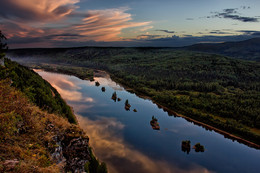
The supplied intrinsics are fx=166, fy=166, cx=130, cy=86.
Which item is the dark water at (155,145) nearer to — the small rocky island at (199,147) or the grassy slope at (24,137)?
the small rocky island at (199,147)

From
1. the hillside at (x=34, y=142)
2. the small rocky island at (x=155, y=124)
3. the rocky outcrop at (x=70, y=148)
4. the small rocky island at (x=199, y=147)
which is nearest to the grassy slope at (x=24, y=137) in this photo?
the hillside at (x=34, y=142)

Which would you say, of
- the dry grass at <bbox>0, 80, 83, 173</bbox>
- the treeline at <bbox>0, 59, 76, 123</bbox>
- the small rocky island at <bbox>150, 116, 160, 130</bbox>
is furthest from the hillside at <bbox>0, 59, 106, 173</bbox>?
the small rocky island at <bbox>150, 116, 160, 130</bbox>

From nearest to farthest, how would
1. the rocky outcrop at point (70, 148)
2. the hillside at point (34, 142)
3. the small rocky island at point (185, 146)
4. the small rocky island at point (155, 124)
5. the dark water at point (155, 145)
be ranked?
the hillside at point (34, 142) → the rocky outcrop at point (70, 148) → the dark water at point (155, 145) → the small rocky island at point (185, 146) → the small rocky island at point (155, 124)

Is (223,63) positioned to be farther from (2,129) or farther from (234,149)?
(2,129)

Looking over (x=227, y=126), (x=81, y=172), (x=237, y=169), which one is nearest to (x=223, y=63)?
(x=227, y=126)

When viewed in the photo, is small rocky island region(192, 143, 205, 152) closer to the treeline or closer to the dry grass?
the treeline
